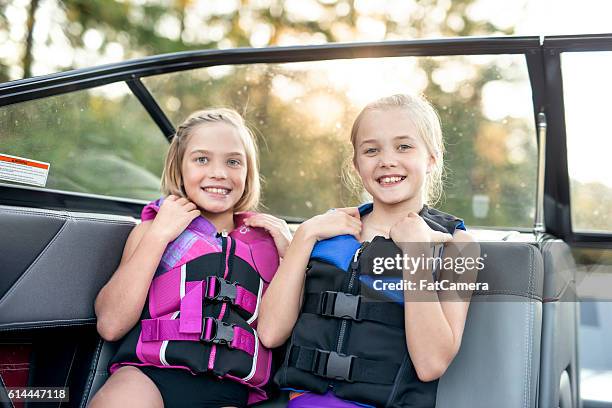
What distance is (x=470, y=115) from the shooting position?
263cm

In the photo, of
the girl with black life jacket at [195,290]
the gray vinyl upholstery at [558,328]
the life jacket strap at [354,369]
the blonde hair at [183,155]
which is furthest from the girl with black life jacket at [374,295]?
the blonde hair at [183,155]

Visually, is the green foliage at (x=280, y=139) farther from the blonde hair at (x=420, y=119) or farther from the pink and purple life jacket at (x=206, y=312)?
the pink and purple life jacket at (x=206, y=312)

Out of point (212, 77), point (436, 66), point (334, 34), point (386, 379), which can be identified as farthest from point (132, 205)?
point (334, 34)

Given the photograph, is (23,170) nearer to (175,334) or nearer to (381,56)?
(175,334)

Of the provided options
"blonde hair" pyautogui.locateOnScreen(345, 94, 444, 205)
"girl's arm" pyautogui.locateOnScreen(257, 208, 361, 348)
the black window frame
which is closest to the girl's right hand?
"girl's arm" pyautogui.locateOnScreen(257, 208, 361, 348)

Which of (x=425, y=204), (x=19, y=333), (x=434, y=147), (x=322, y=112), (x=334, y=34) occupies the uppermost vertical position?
(x=334, y=34)

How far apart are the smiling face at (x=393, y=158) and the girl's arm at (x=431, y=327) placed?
0.88ft

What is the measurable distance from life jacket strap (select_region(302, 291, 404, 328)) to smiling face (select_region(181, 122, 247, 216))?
552mm

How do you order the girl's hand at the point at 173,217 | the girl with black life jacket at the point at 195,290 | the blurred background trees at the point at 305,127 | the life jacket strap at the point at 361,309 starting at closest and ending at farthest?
the life jacket strap at the point at 361,309
the girl with black life jacket at the point at 195,290
the girl's hand at the point at 173,217
the blurred background trees at the point at 305,127

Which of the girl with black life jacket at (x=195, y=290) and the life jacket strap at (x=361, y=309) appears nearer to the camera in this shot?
the life jacket strap at (x=361, y=309)

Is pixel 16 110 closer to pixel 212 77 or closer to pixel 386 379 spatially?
pixel 212 77

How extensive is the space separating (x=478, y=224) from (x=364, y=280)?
1.02 meters

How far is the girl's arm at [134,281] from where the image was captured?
1.92m
